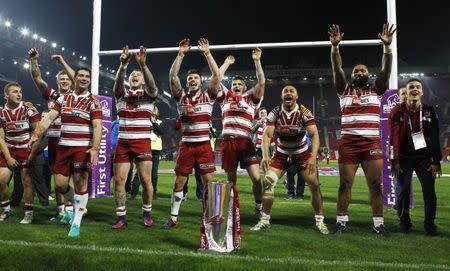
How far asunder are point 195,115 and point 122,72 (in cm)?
120

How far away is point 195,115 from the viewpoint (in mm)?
5984

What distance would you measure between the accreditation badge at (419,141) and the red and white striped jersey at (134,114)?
370cm

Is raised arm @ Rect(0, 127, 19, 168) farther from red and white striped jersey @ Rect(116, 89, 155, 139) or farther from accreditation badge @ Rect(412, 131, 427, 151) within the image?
accreditation badge @ Rect(412, 131, 427, 151)

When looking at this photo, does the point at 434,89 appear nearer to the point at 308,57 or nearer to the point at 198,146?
the point at 308,57

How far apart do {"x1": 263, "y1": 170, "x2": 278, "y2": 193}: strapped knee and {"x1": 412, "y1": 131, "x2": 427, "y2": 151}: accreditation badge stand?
1936 mm

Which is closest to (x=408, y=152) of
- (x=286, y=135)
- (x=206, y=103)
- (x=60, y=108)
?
(x=286, y=135)

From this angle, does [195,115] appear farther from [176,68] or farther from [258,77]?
[258,77]

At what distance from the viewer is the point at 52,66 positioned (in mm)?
42719

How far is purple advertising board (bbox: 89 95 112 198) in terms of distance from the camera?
30.2ft

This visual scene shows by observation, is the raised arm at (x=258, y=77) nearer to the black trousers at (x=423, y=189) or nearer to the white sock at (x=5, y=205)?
the black trousers at (x=423, y=189)

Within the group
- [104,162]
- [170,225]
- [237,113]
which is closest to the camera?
[170,225]

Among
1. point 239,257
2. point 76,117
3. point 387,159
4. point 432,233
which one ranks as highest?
point 76,117

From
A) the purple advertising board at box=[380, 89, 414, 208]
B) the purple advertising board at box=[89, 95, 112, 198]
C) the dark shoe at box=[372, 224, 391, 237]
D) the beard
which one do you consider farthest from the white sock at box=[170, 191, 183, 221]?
the purple advertising board at box=[380, 89, 414, 208]

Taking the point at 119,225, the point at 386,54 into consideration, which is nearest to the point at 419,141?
the point at 386,54
